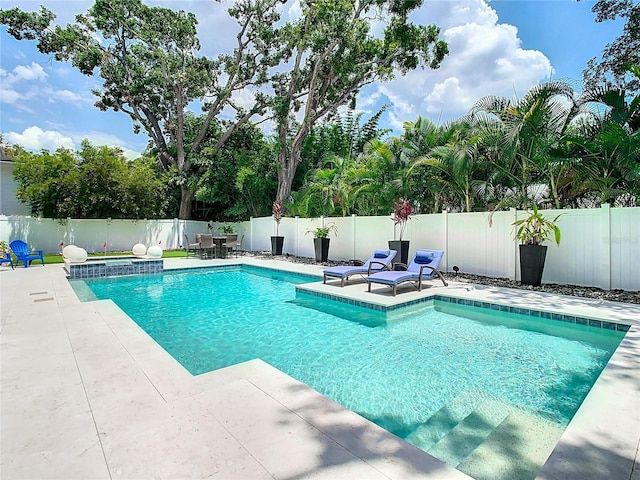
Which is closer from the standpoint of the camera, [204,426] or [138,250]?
[204,426]

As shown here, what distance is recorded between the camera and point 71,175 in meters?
15.0

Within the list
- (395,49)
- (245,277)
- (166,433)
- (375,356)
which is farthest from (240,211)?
(166,433)

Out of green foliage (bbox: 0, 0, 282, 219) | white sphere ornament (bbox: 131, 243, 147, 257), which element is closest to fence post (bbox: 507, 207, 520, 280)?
white sphere ornament (bbox: 131, 243, 147, 257)

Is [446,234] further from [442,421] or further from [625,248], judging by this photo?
[442,421]

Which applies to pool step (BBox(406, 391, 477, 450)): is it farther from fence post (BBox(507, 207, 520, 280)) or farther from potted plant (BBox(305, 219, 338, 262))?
potted plant (BBox(305, 219, 338, 262))

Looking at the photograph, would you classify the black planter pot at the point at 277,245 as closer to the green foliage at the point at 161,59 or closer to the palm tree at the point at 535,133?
the green foliage at the point at 161,59

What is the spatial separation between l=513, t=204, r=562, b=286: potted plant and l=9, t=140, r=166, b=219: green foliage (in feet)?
54.8

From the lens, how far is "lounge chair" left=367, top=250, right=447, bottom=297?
279 inches

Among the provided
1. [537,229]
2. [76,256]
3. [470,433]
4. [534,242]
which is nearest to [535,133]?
[537,229]

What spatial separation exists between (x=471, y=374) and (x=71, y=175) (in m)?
17.4

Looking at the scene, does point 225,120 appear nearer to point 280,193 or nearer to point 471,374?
point 280,193

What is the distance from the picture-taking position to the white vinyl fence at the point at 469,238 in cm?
703

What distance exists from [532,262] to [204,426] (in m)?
7.80

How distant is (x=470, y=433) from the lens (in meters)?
2.64
